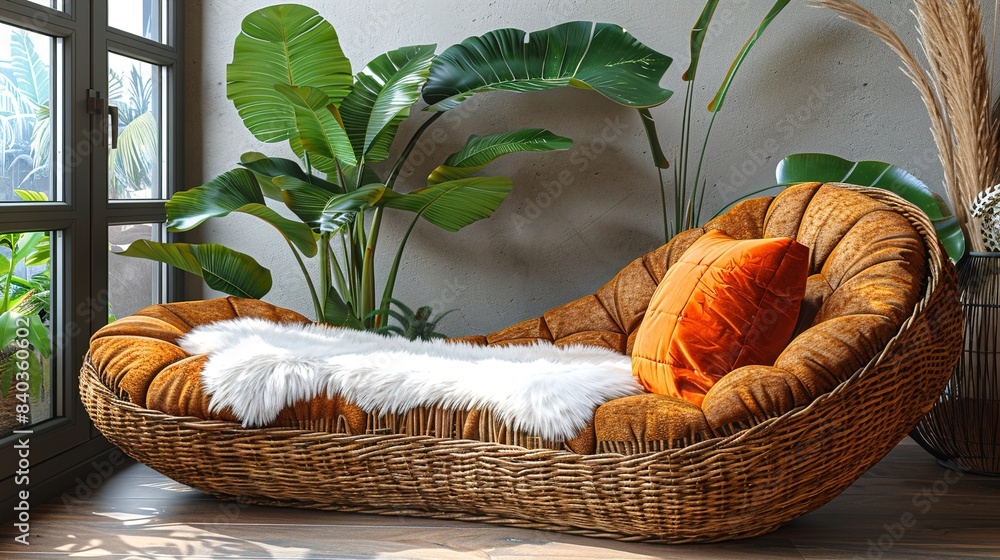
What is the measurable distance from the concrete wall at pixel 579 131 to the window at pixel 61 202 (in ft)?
1.39

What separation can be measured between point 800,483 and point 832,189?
831 mm

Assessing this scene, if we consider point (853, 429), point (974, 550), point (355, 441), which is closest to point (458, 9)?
point (355, 441)

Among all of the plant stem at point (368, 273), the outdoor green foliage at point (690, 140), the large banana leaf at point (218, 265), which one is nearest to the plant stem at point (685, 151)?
the outdoor green foliage at point (690, 140)

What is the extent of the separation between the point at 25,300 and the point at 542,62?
1592 millimetres

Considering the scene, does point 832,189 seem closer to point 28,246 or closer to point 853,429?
point 853,429

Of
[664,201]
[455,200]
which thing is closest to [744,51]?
[664,201]

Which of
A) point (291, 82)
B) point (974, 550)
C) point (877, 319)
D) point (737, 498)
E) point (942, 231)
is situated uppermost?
point (291, 82)

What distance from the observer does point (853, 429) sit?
1.54 m

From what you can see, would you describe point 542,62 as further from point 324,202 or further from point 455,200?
point 324,202

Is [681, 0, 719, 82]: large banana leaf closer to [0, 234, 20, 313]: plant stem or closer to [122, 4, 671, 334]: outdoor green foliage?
[122, 4, 671, 334]: outdoor green foliage

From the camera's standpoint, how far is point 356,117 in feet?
7.83

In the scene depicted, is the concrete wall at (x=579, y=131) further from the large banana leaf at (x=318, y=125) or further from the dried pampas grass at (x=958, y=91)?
the large banana leaf at (x=318, y=125)

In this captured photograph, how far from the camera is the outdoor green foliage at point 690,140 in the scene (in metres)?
2.34

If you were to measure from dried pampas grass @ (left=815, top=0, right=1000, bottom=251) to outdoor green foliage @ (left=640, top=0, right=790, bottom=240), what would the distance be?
0.35 meters
